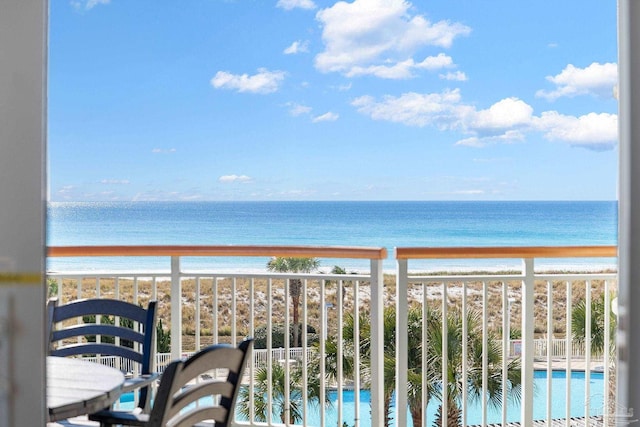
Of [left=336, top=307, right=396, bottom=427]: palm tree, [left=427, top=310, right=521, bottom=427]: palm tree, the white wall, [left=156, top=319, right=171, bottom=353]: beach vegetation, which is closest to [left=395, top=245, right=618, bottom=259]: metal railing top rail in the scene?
the white wall

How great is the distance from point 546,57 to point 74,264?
14.8m

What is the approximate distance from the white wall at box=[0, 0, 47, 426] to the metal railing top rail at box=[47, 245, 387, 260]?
212 cm

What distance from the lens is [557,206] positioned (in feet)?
67.0

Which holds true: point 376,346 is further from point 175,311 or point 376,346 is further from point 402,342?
point 175,311

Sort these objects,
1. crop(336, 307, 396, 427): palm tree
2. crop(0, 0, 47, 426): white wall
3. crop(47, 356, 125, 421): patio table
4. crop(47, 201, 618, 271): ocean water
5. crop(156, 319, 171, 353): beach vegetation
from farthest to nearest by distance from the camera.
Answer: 1. crop(47, 201, 618, 271): ocean water
2. crop(156, 319, 171, 353): beach vegetation
3. crop(336, 307, 396, 427): palm tree
4. crop(47, 356, 125, 421): patio table
5. crop(0, 0, 47, 426): white wall

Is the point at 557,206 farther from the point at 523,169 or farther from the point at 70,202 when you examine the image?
the point at 70,202

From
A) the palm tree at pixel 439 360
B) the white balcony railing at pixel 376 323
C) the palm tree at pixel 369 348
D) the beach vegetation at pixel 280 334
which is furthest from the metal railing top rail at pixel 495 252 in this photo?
the beach vegetation at pixel 280 334

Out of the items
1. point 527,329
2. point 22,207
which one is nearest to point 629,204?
point 22,207

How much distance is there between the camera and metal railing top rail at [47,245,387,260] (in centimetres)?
304

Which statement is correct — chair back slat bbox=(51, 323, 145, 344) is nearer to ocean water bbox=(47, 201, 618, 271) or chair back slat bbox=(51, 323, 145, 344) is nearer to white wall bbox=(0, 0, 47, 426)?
white wall bbox=(0, 0, 47, 426)

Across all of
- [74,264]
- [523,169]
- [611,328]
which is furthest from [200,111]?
[611,328]

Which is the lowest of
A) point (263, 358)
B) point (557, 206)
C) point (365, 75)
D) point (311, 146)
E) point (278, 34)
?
point (263, 358)

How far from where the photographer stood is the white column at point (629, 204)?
3.34ft

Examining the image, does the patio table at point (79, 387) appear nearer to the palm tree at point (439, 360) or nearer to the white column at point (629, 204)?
the white column at point (629, 204)
